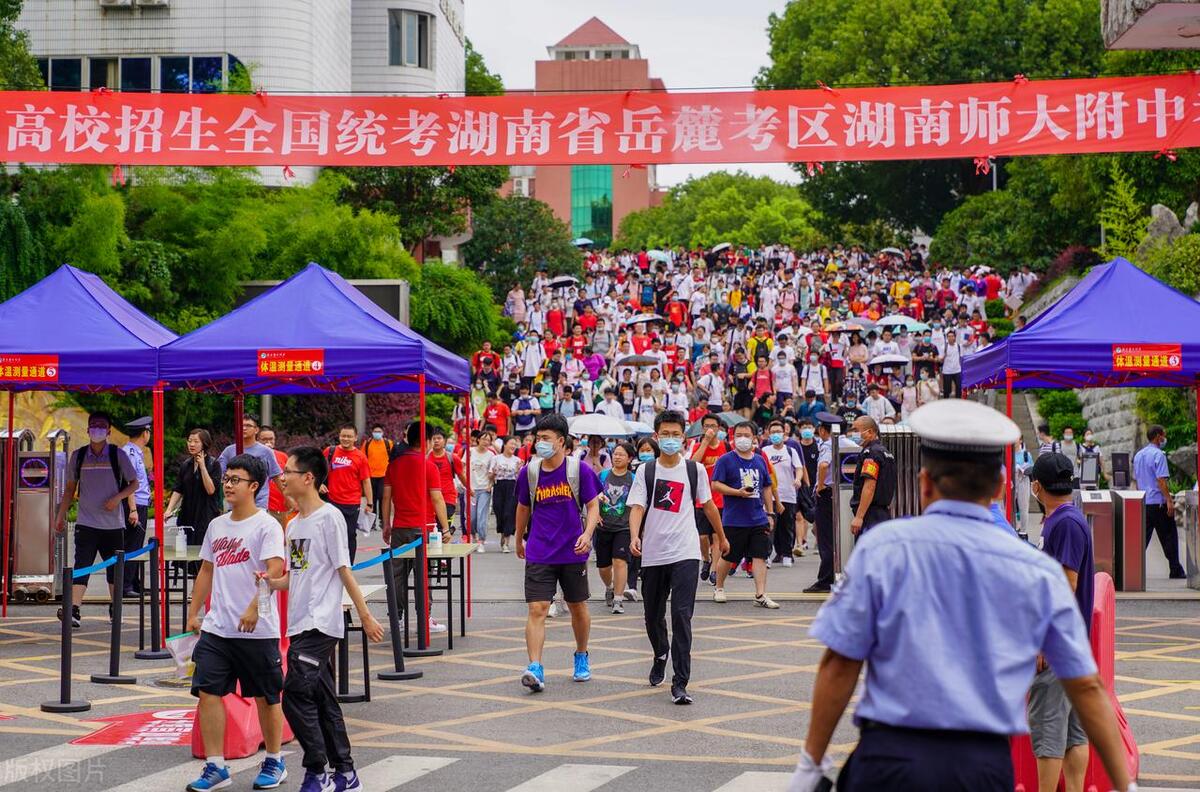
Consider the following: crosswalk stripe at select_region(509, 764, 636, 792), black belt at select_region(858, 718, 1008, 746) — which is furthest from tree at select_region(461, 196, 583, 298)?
black belt at select_region(858, 718, 1008, 746)

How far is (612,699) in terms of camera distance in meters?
10.5

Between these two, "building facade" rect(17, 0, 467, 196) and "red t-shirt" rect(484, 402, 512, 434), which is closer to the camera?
"red t-shirt" rect(484, 402, 512, 434)

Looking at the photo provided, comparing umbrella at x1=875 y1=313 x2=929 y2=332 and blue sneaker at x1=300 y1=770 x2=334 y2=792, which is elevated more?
umbrella at x1=875 y1=313 x2=929 y2=332

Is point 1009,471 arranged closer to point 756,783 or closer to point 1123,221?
point 756,783

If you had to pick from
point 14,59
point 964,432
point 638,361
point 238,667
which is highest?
point 14,59

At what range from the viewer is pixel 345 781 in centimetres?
752

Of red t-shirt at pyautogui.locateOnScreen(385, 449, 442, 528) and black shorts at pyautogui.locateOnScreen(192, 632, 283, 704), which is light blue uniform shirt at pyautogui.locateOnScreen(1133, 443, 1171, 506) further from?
black shorts at pyautogui.locateOnScreen(192, 632, 283, 704)

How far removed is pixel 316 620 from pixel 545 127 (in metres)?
10.5

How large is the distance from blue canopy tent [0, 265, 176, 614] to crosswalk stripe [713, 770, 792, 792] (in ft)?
19.8

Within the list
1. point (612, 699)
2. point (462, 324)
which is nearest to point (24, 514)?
point (612, 699)

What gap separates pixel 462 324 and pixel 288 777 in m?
27.9

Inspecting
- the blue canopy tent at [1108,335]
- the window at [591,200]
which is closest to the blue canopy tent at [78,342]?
the blue canopy tent at [1108,335]

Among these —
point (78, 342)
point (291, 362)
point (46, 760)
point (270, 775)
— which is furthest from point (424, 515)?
point (270, 775)

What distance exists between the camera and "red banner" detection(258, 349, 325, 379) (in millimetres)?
12438
